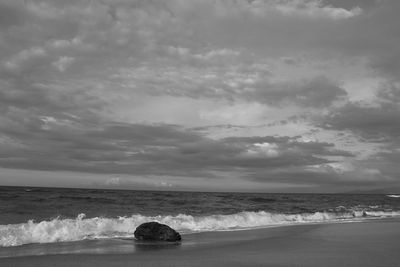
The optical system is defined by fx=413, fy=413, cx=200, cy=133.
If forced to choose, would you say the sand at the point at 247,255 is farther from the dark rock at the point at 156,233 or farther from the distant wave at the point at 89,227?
the distant wave at the point at 89,227

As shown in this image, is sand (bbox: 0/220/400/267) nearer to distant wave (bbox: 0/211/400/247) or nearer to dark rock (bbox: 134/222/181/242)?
dark rock (bbox: 134/222/181/242)

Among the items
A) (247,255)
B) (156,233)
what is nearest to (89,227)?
(156,233)

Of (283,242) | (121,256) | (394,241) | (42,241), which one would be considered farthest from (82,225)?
(394,241)

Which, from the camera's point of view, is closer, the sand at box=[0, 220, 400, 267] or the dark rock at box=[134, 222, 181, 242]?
the sand at box=[0, 220, 400, 267]

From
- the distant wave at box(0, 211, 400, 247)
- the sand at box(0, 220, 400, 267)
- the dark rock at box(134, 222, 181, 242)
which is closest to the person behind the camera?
the sand at box(0, 220, 400, 267)

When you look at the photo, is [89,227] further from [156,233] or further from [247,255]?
[247,255]

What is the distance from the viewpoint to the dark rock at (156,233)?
17.0 metres

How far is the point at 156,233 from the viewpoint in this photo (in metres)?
A: 17.2

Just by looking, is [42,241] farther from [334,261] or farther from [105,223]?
[334,261]

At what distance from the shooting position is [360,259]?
12.6 meters

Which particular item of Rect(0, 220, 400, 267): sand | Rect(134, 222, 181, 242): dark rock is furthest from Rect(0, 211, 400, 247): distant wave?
Rect(0, 220, 400, 267): sand

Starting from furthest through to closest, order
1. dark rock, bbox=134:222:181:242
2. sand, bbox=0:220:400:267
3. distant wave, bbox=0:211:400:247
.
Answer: dark rock, bbox=134:222:181:242 → distant wave, bbox=0:211:400:247 → sand, bbox=0:220:400:267

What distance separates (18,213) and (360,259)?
80.5 feet

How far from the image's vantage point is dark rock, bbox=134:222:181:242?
55.9 ft
